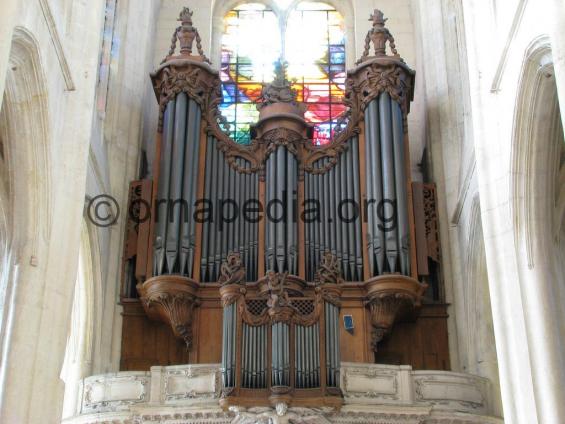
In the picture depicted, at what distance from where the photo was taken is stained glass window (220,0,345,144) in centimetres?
2177

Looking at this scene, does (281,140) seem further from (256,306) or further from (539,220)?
(539,220)

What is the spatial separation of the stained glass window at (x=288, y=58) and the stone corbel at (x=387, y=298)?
4.66 meters

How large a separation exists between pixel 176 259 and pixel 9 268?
16.5 ft

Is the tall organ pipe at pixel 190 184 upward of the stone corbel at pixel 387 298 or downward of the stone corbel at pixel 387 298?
upward

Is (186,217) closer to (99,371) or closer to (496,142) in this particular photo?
(99,371)

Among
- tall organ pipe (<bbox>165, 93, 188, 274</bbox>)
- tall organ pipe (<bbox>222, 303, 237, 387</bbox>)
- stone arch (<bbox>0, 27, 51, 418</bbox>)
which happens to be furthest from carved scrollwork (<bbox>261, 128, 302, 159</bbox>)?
stone arch (<bbox>0, 27, 51, 418</bbox>)

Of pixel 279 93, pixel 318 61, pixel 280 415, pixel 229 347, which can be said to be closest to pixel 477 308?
pixel 280 415

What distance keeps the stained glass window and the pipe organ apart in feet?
6.07

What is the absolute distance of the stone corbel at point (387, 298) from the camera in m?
17.4

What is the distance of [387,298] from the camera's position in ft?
57.2

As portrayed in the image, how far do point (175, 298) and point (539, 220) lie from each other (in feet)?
22.9

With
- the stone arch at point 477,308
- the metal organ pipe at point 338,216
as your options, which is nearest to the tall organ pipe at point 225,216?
the metal organ pipe at point 338,216

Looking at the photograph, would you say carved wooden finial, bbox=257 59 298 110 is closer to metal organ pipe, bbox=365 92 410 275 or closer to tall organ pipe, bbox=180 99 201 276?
tall organ pipe, bbox=180 99 201 276

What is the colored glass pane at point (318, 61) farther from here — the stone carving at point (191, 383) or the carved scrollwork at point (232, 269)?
the stone carving at point (191, 383)
